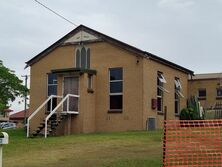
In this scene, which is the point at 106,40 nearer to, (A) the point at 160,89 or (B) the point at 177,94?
(A) the point at 160,89

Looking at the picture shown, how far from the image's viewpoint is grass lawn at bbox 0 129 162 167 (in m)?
12.9

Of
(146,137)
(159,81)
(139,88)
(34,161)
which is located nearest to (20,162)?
(34,161)

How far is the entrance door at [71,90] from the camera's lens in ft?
94.5

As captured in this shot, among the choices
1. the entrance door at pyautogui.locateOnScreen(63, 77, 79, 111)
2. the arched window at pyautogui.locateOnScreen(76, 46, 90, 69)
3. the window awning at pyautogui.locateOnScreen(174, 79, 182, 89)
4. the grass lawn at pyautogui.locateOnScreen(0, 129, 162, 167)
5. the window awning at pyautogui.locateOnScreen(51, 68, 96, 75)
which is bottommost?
the grass lawn at pyautogui.locateOnScreen(0, 129, 162, 167)

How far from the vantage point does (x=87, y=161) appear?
13.3 metres

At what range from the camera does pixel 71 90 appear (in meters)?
29.5

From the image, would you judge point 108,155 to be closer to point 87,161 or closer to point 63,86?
point 87,161

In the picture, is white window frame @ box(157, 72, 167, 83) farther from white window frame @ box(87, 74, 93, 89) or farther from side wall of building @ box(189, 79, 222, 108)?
side wall of building @ box(189, 79, 222, 108)

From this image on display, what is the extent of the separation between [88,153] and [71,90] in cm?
1439

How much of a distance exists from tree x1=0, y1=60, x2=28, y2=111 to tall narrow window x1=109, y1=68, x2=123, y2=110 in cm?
2601

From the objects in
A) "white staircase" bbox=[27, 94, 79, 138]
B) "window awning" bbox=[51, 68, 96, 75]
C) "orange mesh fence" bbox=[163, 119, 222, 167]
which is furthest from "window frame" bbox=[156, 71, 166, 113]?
"orange mesh fence" bbox=[163, 119, 222, 167]

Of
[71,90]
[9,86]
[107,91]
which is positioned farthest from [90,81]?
[9,86]

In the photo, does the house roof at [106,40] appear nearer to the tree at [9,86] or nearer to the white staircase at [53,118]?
the white staircase at [53,118]

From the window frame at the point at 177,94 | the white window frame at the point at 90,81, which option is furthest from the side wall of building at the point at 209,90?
the white window frame at the point at 90,81
